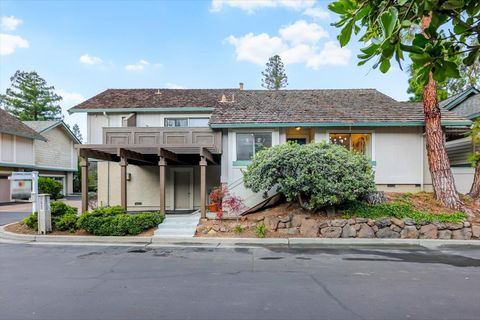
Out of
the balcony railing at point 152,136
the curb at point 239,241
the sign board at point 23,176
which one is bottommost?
the curb at point 239,241

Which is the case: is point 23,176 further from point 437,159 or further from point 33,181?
point 437,159

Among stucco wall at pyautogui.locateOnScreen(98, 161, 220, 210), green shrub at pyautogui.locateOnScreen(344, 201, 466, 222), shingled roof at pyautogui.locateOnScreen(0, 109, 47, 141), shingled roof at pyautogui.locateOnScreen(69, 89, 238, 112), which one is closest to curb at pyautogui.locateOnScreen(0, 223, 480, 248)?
green shrub at pyautogui.locateOnScreen(344, 201, 466, 222)

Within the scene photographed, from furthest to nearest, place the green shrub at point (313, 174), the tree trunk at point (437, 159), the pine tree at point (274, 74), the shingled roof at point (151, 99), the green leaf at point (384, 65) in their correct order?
the pine tree at point (274, 74), the shingled roof at point (151, 99), the tree trunk at point (437, 159), the green shrub at point (313, 174), the green leaf at point (384, 65)

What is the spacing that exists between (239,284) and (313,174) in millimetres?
5448

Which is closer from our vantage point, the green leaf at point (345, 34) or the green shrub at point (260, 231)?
the green leaf at point (345, 34)

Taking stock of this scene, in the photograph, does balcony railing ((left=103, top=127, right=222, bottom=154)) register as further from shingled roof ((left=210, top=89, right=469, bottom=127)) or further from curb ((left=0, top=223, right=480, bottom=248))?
curb ((left=0, top=223, right=480, bottom=248))

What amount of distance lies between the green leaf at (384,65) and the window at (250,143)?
12.6 m

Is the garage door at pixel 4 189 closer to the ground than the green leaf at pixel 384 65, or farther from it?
closer to the ground

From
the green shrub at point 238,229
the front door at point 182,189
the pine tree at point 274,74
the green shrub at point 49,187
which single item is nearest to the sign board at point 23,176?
the front door at point 182,189

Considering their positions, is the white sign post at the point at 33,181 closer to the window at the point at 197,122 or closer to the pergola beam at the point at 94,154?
the pergola beam at the point at 94,154

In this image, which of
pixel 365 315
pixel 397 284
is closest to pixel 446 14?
pixel 365 315

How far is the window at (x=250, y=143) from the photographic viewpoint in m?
14.6

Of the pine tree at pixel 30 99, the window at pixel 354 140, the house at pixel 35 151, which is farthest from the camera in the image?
the pine tree at pixel 30 99

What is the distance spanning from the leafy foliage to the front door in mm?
16373
